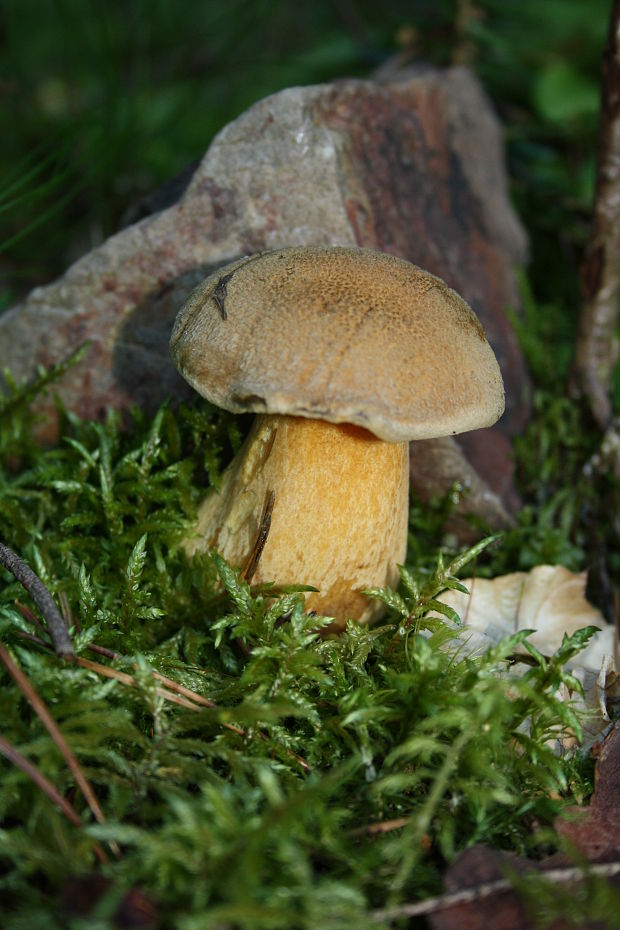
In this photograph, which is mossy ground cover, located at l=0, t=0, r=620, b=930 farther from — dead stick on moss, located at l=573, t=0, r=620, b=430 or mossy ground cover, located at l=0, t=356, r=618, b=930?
dead stick on moss, located at l=573, t=0, r=620, b=430

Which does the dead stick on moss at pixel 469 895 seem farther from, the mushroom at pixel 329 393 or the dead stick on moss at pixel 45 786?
the mushroom at pixel 329 393

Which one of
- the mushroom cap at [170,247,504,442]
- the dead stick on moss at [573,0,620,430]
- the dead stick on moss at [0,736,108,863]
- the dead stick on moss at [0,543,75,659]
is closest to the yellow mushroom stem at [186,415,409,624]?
the mushroom cap at [170,247,504,442]

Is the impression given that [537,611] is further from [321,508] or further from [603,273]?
[603,273]

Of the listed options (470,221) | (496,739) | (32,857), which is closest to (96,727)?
(32,857)

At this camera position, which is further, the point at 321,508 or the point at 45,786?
the point at 321,508

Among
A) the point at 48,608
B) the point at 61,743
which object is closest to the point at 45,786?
the point at 61,743

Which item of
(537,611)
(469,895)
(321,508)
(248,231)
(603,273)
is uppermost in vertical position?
(248,231)
